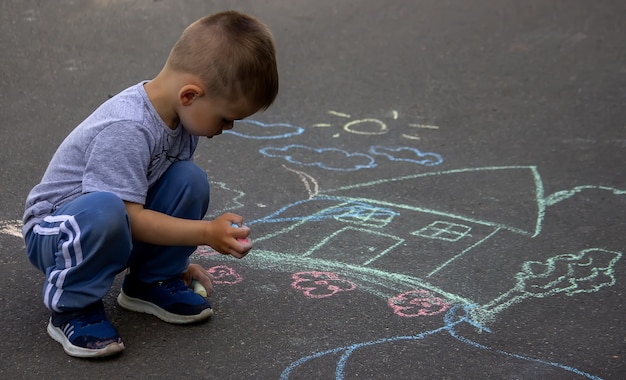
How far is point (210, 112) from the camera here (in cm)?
251

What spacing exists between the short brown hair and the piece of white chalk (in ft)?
2.28

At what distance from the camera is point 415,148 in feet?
14.6

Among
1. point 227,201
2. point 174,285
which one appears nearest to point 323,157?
point 227,201

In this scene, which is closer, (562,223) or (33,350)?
(33,350)

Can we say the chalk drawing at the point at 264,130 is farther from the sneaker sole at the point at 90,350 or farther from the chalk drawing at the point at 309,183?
the sneaker sole at the point at 90,350

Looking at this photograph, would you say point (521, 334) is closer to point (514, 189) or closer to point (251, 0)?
point (514, 189)

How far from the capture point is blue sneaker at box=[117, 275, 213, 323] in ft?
8.91

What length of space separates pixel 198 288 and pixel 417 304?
72 centimetres

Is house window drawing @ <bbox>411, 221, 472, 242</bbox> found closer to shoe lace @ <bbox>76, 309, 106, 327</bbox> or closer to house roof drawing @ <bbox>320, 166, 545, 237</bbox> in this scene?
house roof drawing @ <bbox>320, 166, 545, 237</bbox>

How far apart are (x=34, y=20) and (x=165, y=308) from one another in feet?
13.4

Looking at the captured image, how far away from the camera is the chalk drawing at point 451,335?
248 cm

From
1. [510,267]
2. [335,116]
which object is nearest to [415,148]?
[335,116]

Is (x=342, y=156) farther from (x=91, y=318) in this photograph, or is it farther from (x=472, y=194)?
(x=91, y=318)

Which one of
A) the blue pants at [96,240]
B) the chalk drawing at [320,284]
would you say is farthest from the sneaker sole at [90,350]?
the chalk drawing at [320,284]
